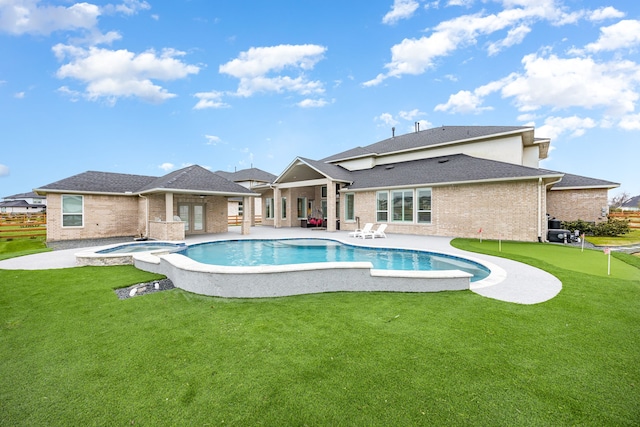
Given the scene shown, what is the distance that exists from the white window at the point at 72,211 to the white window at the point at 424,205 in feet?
65.9

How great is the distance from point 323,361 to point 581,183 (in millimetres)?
23041

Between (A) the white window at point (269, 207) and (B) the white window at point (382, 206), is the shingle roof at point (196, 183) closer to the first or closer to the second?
(B) the white window at point (382, 206)

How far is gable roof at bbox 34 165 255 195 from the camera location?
50.7ft

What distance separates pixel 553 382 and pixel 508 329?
133cm

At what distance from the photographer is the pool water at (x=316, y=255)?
937 centimetres

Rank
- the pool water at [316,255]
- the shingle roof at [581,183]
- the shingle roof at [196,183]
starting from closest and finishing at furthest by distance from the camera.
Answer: the pool water at [316,255]
the shingle roof at [196,183]
the shingle roof at [581,183]

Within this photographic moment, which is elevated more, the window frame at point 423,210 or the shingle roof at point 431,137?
the shingle roof at point 431,137

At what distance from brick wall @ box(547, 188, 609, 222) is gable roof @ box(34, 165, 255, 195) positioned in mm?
20558

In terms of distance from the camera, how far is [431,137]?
22062 mm

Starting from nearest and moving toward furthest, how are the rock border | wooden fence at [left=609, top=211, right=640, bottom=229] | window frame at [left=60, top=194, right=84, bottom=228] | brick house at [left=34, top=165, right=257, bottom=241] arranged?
the rock border < brick house at [left=34, top=165, right=257, bottom=241] < window frame at [left=60, top=194, right=84, bottom=228] < wooden fence at [left=609, top=211, right=640, bottom=229]

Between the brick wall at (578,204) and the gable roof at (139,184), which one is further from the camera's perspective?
the brick wall at (578,204)

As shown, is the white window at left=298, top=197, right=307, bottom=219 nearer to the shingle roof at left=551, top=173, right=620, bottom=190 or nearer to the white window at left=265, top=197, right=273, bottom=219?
the white window at left=265, top=197, right=273, bottom=219

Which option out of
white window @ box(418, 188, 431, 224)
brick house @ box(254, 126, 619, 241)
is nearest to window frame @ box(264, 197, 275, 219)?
brick house @ box(254, 126, 619, 241)

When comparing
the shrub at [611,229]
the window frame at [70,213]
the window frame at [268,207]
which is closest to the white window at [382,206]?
the shrub at [611,229]
